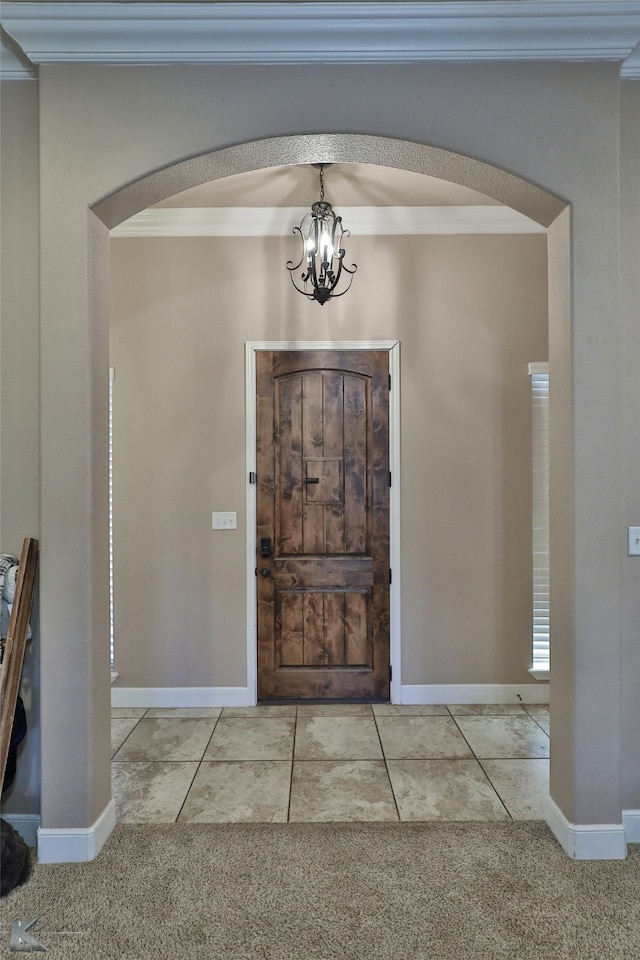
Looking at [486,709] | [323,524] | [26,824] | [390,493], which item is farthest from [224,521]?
[486,709]

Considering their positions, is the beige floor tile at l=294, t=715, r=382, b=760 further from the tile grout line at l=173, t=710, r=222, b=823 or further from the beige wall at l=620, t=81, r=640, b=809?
the beige wall at l=620, t=81, r=640, b=809

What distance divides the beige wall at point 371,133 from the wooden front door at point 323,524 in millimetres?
1371

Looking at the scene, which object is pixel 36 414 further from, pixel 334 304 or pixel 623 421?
pixel 623 421

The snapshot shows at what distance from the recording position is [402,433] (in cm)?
316

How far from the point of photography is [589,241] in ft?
6.18

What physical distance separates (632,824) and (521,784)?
0.47 metres

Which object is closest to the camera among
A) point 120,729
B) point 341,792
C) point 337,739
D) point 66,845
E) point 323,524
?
point 66,845

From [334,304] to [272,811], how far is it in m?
2.65

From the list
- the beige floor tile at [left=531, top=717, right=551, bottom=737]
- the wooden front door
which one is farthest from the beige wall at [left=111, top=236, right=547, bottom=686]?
the beige floor tile at [left=531, top=717, right=551, bottom=737]

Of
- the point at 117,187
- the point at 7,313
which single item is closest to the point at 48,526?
the point at 7,313

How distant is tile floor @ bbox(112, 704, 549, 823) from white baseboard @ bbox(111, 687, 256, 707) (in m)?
0.05

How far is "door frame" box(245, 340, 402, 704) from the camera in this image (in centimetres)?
314

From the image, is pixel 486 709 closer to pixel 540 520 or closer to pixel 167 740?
pixel 540 520

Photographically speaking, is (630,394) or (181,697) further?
(181,697)
